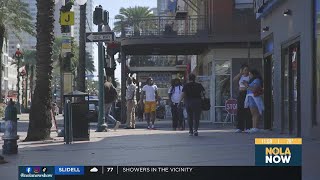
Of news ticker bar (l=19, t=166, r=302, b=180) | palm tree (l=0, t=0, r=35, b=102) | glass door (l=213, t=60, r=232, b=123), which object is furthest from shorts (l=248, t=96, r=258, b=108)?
palm tree (l=0, t=0, r=35, b=102)

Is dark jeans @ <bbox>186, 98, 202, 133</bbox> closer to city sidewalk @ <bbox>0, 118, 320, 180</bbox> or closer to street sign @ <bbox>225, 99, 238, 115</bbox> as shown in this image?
city sidewalk @ <bbox>0, 118, 320, 180</bbox>

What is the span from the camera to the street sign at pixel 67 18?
16.2 meters

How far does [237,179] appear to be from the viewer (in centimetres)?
393

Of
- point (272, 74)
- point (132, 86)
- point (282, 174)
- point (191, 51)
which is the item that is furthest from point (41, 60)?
point (191, 51)

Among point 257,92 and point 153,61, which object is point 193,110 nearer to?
point 257,92

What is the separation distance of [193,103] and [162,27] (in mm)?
13524

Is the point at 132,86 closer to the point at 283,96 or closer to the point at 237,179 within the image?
the point at 283,96

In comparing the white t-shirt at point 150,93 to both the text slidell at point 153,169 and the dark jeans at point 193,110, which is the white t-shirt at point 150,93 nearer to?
the dark jeans at point 193,110

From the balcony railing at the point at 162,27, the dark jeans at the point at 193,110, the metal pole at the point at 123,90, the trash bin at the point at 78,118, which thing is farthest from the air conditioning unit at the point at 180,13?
the trash bin at the point at 78,118

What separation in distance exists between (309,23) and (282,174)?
351 inches

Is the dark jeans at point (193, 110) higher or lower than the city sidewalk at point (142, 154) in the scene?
higher

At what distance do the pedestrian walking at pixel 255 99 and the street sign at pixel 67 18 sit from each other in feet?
18.0

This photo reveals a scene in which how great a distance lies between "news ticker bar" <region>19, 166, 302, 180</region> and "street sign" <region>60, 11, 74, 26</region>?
1245 cm

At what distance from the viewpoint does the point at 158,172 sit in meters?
4.11
